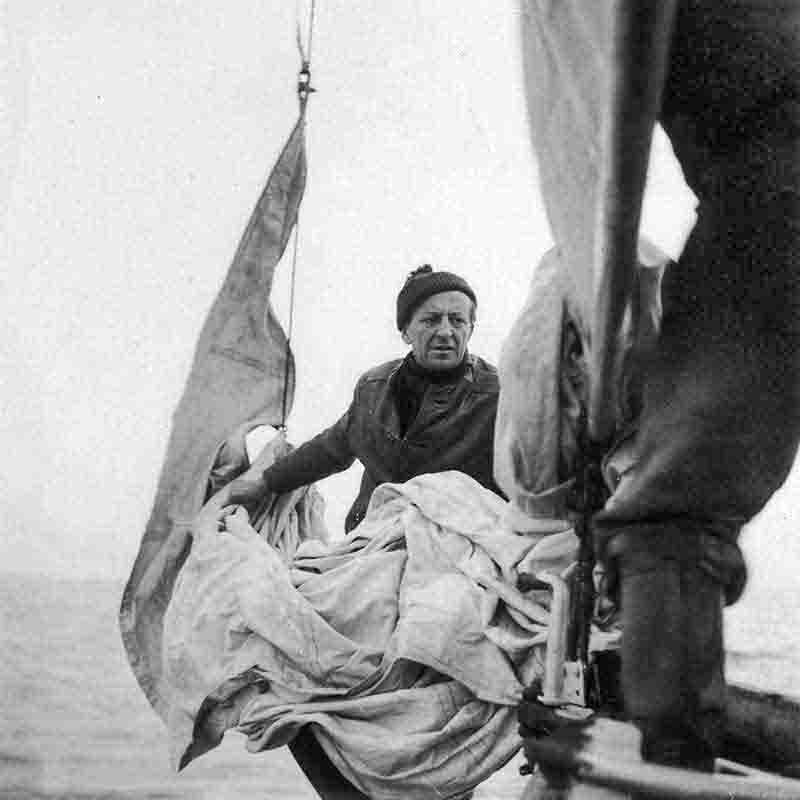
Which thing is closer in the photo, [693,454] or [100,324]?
[693,454]

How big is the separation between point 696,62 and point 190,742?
0.77m

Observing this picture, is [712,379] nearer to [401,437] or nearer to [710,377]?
[710,377]

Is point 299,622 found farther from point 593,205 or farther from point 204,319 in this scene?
point 593,205

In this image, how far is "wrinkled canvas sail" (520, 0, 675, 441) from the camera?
267 mm

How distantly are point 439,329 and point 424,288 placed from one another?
43 mm

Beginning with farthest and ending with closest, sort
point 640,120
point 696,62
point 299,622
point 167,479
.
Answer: point 167,479 → point 299,622 → point 696,62 → point 640,120

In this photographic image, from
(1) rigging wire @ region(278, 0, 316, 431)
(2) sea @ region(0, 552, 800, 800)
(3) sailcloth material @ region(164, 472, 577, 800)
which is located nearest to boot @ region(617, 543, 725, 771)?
(3) sailcloth material @ region(164, 472, 577, 800)

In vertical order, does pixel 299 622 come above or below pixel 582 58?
below

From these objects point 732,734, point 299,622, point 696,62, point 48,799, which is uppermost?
point 696,62

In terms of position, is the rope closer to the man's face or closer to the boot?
the man's face

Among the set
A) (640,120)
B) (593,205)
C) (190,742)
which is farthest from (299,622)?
(640,120)

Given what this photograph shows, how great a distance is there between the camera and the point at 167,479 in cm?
116

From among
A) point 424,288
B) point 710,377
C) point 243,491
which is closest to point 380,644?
point 243,491

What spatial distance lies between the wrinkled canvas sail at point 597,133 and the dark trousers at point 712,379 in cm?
3
